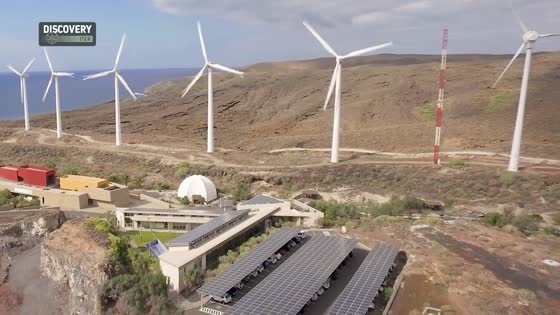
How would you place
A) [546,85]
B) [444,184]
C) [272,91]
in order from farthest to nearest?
[272,91]
[546,85]
[444,184]

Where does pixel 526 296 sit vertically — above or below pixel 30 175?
below

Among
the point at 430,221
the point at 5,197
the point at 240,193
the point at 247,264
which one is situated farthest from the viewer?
the point at 240,193

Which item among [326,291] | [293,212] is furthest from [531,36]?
[326,291]

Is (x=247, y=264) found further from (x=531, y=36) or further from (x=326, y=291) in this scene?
(x=531, y=36)

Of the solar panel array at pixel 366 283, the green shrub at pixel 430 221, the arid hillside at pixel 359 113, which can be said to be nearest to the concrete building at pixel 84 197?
the solar panel array at pixel 366 283

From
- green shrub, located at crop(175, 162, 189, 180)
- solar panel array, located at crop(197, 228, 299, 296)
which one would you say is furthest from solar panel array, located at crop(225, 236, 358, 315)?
green shrub, located at crop(175, 162, 189, 180)

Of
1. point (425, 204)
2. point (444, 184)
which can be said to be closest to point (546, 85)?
point (444, 184)

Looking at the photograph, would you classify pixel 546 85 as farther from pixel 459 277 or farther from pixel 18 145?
pixel 18 145
